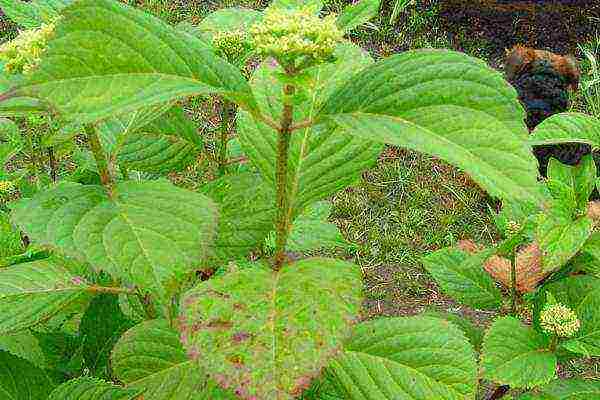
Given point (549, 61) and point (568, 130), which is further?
point (549, 61)

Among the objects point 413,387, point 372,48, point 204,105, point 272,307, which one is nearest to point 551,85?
point 372,48

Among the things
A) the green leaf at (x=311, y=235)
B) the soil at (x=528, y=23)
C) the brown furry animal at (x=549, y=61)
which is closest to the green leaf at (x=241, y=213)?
the green leaf at (x=311, y=235)

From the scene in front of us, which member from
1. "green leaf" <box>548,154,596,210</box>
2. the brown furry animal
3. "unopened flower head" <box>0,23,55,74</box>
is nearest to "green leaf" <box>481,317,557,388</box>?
"green leaf" <box>548,154,596,210</box>

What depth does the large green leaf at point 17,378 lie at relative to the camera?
3.50 feet

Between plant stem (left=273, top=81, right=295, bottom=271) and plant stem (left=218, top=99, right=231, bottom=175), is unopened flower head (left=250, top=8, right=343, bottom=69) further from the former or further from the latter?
plant stem (left=218, top=99, right=231, bottom=175)

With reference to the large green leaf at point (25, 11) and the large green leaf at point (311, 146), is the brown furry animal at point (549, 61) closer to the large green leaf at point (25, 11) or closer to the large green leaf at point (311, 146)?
the large green leaf at point (311, 146)

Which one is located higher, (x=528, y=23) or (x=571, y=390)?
(x=528, y=23)

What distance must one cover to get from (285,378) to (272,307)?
0.11 meters

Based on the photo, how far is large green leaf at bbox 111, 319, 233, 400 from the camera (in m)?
1.03

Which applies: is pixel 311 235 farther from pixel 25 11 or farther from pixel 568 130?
pixel 25 11

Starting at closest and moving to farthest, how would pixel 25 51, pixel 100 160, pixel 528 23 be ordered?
pixel 25 51
pixel 100 160
pixel 528 23

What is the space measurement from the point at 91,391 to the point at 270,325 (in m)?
0.38

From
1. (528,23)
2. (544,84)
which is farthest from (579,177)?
(528,23)

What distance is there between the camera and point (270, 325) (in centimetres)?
78
